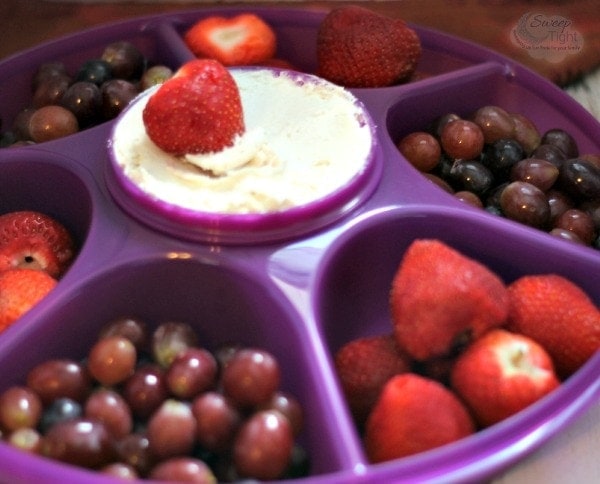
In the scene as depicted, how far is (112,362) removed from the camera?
663 mm

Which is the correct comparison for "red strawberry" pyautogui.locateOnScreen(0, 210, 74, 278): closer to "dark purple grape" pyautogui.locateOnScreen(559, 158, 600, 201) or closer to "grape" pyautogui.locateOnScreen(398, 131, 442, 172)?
"grape" pyautogui.locateOnScreen(398, 131, 442, 172)

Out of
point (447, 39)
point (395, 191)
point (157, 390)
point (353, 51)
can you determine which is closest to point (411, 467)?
point (157, 390)

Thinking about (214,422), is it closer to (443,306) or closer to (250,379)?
(250,379)

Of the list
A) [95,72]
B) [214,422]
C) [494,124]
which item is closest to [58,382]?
[214,422]

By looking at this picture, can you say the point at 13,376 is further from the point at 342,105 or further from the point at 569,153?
the point at 569,153

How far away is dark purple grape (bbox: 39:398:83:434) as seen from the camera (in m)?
0.62

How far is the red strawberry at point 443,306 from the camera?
2.22 ft

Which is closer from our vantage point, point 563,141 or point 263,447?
point 263,447

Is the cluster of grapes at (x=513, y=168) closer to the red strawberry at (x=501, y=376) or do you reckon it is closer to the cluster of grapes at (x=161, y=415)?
the red strawberry at (x=501, y=376)

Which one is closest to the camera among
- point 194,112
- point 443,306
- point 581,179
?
point 443,306

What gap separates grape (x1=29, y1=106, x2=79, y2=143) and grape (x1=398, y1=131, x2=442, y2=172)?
409 mm

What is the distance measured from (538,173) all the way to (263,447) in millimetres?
505

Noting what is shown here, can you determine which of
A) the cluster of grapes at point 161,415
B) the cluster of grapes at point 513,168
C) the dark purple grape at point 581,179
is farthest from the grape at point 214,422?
the dark purple grape at point 581,179

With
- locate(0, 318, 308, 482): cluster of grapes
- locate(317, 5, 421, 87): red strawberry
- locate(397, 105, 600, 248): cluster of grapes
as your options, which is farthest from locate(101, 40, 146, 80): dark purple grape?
locate(0, 318, 308, 482): cluster of grapes
